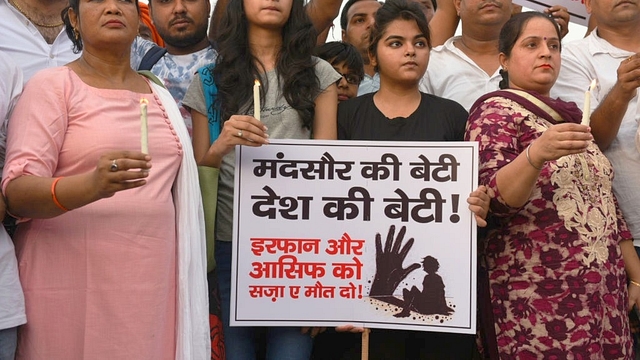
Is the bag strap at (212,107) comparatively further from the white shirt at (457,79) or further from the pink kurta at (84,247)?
the white shirt at (457,79)

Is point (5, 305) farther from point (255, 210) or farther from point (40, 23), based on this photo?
point (40, 23)

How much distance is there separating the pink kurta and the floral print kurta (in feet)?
4.62

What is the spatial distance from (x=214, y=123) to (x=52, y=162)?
0.96 metres

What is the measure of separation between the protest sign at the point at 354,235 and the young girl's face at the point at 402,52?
452mm

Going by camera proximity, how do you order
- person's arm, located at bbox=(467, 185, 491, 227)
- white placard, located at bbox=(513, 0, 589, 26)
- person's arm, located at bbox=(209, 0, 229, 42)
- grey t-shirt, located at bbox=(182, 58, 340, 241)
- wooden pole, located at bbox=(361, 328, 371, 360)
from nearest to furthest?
person's arm, located at bbox=(467, 185, 491, 227), wooden pole, located at bbox=(361, 328, 371, 360), grey t-shirt, located at bbox=(182, 58, 340, 241), person's arm, located at bbox=(209, 0, 229, 42), white placard, located at bbox=(513, 0, 589, 26)

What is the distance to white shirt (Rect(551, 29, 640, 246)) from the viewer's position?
14.8ft

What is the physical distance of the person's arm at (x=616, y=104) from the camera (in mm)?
4242

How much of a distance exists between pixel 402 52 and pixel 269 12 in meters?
0.64

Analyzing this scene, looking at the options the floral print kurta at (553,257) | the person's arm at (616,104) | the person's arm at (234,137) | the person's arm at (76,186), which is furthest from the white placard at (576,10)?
the person's arm at (76,186)

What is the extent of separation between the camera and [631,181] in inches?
178

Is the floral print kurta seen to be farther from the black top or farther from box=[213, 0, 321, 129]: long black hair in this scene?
box=[213, 0, 321, 129]: long black hair

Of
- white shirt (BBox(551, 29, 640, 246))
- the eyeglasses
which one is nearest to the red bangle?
the eyeglasses

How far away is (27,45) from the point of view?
4344 mm

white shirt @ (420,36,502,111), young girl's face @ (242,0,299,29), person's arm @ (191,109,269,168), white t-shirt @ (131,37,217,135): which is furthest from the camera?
white shirt @ (420,36,502,111)
